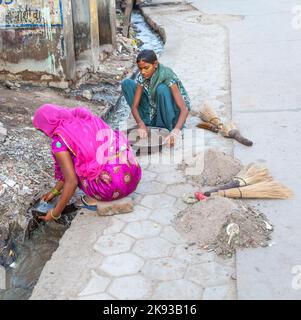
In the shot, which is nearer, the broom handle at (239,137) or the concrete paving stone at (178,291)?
the concrete paving stone at (178,291)

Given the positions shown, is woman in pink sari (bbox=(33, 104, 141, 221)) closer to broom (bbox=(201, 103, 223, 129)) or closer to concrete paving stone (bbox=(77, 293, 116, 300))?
concrete paving stone (bbox=(77, 293, 116, 300))

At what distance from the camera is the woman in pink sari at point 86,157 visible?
3.59 metres

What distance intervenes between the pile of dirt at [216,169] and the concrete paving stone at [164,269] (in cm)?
112

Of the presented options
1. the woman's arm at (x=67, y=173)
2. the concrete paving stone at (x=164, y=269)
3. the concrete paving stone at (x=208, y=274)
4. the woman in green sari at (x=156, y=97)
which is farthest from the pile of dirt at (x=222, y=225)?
the woman in green sari at (x=156, y=97)

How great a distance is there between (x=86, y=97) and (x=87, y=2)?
1.77 meters

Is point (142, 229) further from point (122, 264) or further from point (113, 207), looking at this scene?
point (122, 264)

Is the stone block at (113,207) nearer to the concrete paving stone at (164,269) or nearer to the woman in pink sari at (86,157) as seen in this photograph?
the woman in pink sari at (86,157)

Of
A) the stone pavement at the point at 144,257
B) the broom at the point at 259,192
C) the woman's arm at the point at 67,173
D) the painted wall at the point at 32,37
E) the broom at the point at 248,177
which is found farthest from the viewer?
the painted wall at the point at 32,37

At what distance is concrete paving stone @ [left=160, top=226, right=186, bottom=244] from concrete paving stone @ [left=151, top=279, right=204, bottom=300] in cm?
44

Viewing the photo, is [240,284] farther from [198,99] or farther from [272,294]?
[198,99]

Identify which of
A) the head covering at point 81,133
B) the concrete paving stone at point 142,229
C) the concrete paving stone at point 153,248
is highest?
the head covering at point 81,133

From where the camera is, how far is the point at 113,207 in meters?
3.86

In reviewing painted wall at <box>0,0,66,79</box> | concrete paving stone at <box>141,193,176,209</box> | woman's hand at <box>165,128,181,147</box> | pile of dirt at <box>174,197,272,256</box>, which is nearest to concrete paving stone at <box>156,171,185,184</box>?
concrete paving stone at <box>141,193,176,209</box>

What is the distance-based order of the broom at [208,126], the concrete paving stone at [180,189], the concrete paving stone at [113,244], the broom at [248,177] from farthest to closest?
the broom at [208,126], the concrete paving stone at [180,189], the broom at [248,177], the concrete paving stone at [113,244]
